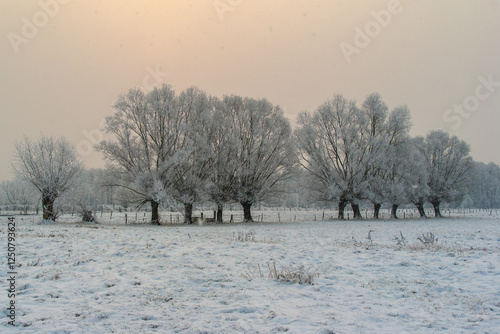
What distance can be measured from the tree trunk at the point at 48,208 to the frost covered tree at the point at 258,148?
18.7 meters

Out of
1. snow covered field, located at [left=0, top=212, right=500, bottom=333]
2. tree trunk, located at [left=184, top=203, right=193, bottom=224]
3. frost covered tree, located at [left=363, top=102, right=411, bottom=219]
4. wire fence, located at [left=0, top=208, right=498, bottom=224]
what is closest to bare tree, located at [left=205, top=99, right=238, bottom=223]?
tree trunk, located at [left=184, top=203, right=193, bottom=224]

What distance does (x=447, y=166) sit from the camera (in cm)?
5297

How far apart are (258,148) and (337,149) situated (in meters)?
11.6

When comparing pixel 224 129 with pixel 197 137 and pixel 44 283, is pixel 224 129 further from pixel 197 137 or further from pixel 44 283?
pixel 44 283

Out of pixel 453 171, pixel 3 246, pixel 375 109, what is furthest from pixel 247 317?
pixel 453 171

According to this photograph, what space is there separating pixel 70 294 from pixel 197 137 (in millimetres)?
28005

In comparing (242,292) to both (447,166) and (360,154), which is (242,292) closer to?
(360,154)

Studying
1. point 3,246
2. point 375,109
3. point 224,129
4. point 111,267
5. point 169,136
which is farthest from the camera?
point 375,109

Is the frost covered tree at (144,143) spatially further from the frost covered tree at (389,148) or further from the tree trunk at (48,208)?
the frost covered tree at (389,148)

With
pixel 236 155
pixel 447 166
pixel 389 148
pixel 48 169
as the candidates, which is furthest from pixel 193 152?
pixel 447 166

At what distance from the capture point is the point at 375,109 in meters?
44.1

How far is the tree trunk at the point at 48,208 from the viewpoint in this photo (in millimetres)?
30859

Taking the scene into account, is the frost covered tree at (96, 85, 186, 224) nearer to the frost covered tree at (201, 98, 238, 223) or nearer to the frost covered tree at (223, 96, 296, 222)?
the frost covered tree at (201, 98, 238, 223)

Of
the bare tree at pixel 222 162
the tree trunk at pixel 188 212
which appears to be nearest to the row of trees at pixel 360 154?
the bare tree at pixel 222 162
